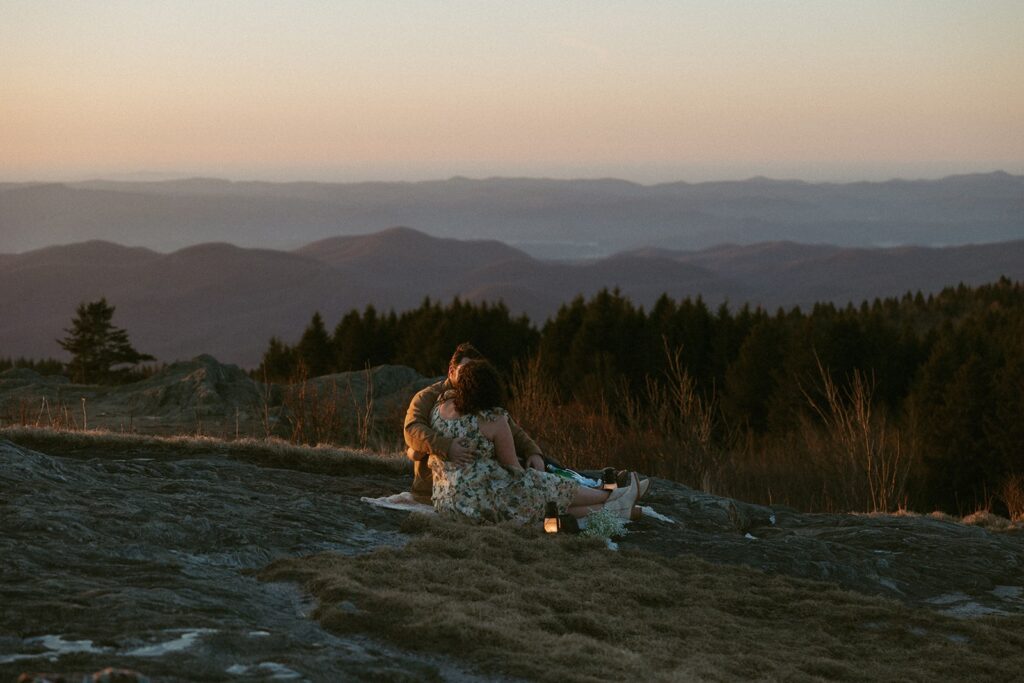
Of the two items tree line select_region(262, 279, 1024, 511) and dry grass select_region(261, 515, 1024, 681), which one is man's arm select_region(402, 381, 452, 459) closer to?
dry grass select_region(261, 515, 1024, 681)

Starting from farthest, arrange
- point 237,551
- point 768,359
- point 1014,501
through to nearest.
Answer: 1. point 768,359
2. point 1014,501
3. point 237,551

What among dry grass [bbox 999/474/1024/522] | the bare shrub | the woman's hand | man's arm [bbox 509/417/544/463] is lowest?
dry grass [bbox 999/474/1024/522]

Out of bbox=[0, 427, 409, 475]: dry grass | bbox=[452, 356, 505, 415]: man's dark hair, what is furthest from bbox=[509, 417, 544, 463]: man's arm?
bbox=[0, 427, 409, 475]: dry grass

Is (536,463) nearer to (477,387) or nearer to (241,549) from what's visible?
(477,387)

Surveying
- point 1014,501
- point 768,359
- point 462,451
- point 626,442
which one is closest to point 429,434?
point 462,451

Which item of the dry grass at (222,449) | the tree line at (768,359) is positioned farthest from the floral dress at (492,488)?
the tree line at (768,359)

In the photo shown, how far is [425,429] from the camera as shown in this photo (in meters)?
9.86

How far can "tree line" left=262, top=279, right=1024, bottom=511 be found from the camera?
24125mm

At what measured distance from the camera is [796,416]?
28.9 meters

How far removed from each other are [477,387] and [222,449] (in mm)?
4878

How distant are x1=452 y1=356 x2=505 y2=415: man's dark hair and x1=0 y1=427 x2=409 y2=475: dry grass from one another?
382 cm

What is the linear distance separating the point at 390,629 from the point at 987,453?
20.2m

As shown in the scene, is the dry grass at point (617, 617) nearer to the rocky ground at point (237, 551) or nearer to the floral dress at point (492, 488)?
the rocky ground at point (237, 551)

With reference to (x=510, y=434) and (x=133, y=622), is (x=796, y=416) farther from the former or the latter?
(x=133, y=622)
